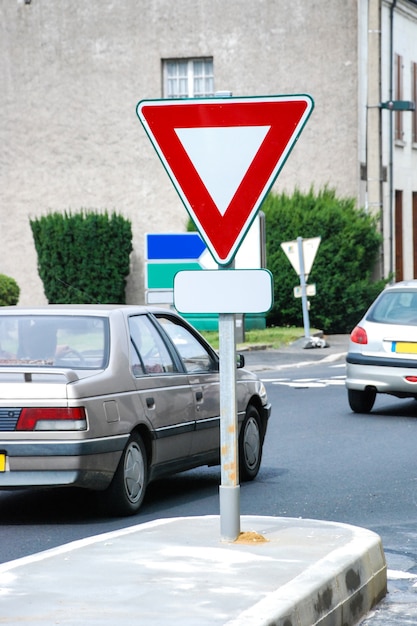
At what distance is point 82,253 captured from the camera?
33.9 meters

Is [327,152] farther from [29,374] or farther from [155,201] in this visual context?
[29,374]

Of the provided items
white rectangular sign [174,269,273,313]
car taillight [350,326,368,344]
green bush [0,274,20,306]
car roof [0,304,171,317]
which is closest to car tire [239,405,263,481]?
car roof [0,304,171,317]

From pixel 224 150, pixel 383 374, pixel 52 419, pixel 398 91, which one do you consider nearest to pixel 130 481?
pixel 52 419

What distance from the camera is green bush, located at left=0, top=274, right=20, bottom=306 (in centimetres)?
3319

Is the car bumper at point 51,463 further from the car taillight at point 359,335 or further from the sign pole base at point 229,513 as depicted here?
the car taillight at point 359,335

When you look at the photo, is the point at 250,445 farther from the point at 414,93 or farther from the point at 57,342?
the point at 414,93

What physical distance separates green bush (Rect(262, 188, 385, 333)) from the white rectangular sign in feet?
79.5

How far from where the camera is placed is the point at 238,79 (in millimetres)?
34969

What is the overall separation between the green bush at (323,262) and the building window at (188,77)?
14.6 feet

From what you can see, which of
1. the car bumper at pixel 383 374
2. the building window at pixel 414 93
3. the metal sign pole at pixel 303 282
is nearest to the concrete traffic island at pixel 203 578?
the car bumper at pixel 383 374

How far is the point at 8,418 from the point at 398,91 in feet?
96.3

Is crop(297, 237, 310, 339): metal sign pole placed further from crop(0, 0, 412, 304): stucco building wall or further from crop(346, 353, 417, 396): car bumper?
crop(346, 353, 417, 396): car bumper

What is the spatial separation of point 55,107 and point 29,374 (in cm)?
2773

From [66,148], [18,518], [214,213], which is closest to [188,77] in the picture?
[66,148]
